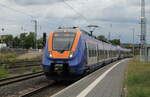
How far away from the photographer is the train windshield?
1745 cm

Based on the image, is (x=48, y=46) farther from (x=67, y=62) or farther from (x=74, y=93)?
(x=74, y=93)

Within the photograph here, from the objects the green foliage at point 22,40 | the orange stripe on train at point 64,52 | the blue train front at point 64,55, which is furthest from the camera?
the green foliage at point 22,40

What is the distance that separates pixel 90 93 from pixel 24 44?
4994 inches

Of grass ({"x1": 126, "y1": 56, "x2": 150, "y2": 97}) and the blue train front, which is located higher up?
the blue train front

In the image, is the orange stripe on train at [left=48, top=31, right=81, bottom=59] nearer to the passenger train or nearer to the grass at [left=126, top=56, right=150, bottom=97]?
the passenger train

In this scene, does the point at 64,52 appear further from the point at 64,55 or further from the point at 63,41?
the point at 63,41

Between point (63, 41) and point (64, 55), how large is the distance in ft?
3.52

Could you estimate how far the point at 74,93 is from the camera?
11797 mm

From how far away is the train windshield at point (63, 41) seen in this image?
57.3 ft

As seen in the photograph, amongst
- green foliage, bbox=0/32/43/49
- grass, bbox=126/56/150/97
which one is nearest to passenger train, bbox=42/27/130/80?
grass, bbox=126/56/150/97

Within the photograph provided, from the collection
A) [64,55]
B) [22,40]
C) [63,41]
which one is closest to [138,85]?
[64,55]

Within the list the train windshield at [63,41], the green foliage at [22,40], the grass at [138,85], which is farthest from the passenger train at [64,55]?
the green foliage at [22,40]

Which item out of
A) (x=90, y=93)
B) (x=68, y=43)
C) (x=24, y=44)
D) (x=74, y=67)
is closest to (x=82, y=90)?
(x=90, y=93)

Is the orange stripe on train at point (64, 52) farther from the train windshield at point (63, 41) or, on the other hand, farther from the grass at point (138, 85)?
the grass at point (138, 85)
